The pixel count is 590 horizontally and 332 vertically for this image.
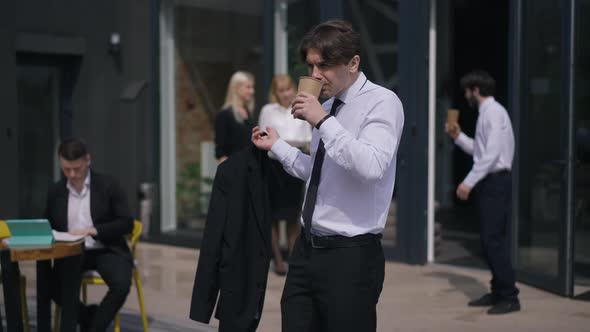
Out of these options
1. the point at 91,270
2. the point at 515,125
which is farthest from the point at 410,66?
the point at 91,270

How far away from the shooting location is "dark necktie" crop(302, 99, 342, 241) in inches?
128

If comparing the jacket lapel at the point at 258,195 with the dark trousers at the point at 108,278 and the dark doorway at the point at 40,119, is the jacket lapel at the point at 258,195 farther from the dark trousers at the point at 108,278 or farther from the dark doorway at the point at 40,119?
the dark doorway at the point at 40,119

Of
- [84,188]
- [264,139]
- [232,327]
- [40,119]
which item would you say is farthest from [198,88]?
[264,139]

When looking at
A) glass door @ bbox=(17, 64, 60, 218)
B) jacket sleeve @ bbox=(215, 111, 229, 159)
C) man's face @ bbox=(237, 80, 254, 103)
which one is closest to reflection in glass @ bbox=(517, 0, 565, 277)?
man's face @ bbox=(237, 80, 254, 103)

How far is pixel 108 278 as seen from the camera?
530 cm

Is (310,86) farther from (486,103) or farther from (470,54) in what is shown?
(470,54)

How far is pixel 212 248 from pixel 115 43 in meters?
6.74

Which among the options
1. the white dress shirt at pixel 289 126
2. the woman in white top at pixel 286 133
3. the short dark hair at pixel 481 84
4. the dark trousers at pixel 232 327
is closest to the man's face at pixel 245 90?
the woman in white top at pixel 286 133

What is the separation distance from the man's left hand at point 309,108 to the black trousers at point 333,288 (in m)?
0.50

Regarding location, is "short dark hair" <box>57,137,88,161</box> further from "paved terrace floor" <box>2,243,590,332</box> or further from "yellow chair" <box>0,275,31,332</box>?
"paved terrace floor" <box>2,243,590,332</box>

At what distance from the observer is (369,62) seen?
9.52 meters

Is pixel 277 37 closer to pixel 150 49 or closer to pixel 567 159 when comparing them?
pixel 150 49

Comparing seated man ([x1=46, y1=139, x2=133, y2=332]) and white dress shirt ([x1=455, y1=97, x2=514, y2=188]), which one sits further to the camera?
white dress shirt ([x1=455, y1=97, x2=514, y2=188])

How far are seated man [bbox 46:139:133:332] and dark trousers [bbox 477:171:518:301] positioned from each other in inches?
95.5
